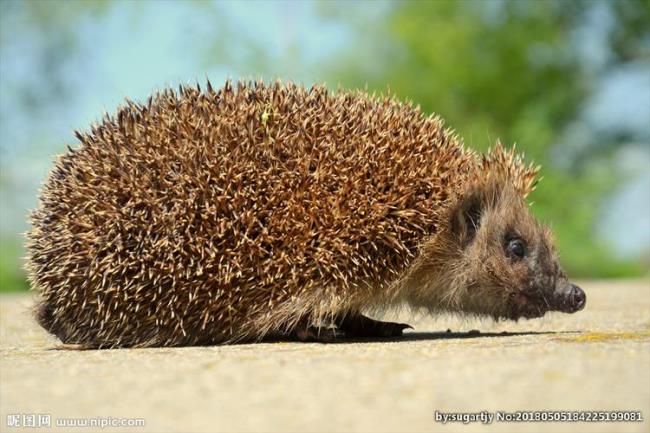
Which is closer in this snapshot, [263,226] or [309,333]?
[263,226]

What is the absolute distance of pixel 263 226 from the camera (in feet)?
22.5

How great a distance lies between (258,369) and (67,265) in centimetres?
248

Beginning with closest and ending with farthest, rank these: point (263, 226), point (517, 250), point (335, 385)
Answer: point (335, 385) < point (263, 226) < point (517, 250)

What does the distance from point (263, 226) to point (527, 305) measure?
222 centimetres

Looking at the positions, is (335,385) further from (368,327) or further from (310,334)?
(368,327)

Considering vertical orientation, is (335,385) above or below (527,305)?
below

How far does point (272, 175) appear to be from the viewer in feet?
22.6

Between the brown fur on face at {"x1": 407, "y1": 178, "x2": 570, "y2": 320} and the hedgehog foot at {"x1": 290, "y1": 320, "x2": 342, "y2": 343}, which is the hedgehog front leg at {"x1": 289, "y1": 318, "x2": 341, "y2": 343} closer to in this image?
the hedgehog foot at {"x1": 290, "y1": 320, "x2": 342, "y2": 343}

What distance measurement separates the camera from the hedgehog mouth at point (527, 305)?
735cm

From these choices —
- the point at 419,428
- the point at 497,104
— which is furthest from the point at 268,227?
the point at 497,104


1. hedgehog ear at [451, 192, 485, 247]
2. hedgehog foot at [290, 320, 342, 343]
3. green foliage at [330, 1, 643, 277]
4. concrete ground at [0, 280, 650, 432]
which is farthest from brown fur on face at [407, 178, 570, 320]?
green foliage at [330, 1, 643, 277]

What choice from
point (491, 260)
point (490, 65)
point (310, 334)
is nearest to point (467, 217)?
point (491, 260)

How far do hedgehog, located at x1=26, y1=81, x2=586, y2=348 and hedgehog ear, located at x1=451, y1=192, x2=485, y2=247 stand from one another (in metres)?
0.01

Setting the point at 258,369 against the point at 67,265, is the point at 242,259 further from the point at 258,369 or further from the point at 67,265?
the point at 258,369
